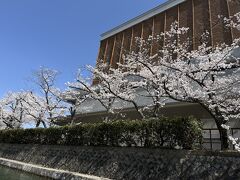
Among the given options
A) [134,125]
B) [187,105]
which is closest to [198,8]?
[187,105]

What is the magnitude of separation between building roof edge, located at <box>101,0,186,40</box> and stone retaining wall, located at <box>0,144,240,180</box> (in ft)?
54.2

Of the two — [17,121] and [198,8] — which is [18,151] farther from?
[198,8]

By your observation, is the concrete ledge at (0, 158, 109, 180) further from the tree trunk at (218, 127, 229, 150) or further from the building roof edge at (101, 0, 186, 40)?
the building roof edge at (101, 0, 186, 40)

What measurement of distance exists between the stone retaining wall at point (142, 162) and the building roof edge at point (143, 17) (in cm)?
1653

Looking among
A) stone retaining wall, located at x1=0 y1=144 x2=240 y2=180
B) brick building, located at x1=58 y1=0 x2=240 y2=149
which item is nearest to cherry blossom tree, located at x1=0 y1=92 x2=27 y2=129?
brick building, located at x1=58 y1=0 x2=240 y2=149

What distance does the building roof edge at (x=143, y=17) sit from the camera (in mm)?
24027

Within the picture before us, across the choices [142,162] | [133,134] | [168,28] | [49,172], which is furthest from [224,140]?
[168,28]

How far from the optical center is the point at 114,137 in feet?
39.0

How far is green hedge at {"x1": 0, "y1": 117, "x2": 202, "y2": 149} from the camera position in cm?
946

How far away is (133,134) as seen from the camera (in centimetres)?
1124

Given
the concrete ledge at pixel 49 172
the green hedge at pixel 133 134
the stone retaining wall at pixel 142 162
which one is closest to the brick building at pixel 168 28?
the green hedge at pixel 133 134

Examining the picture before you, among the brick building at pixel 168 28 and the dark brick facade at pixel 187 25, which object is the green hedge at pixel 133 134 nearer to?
the brick building at pixel 168 28

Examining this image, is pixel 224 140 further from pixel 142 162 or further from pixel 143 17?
pixel 143 17

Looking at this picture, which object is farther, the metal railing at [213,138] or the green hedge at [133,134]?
the metal railing at [213,138]
